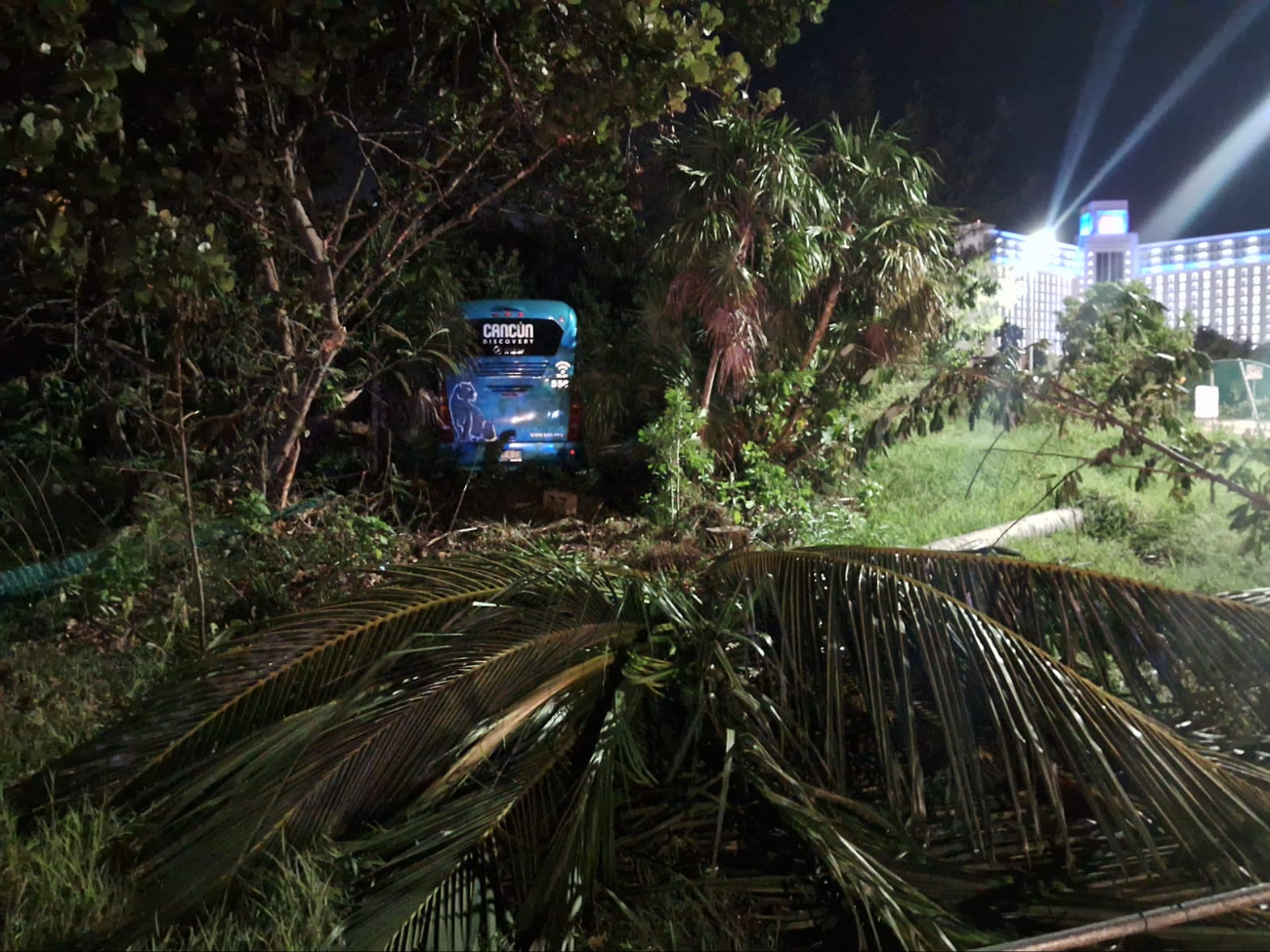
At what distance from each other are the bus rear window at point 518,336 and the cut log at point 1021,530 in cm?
457

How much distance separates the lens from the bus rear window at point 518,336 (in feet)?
31.0

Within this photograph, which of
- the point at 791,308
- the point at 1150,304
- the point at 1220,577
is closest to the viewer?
the point at 1150,304

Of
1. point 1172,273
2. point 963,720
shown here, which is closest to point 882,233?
point 1172,273

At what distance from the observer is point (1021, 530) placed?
648 cm

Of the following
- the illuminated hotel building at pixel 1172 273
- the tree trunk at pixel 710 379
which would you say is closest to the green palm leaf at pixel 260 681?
the illuminated hotel building at pixel 1172 273

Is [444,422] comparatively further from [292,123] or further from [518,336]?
[292,123]

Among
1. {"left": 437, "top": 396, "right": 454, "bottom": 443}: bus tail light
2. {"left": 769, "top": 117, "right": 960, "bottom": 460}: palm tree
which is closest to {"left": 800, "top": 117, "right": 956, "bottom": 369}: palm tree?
{"left": 769, "top": 117, "right": 960, "bottom": 460}: palm tree

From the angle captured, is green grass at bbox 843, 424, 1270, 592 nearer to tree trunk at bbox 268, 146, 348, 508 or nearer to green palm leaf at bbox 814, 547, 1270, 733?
green palm leaf at bbox 814, 547, 1270, 733

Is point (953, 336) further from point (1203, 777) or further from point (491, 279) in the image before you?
point (1203, 777)

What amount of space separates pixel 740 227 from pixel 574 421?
2.20 m

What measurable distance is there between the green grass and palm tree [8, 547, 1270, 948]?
2751mm

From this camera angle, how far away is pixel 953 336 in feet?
28.8

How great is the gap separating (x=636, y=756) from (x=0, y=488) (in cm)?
520

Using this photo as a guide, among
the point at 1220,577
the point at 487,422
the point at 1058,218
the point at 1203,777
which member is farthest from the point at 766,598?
the point at 1058,218
